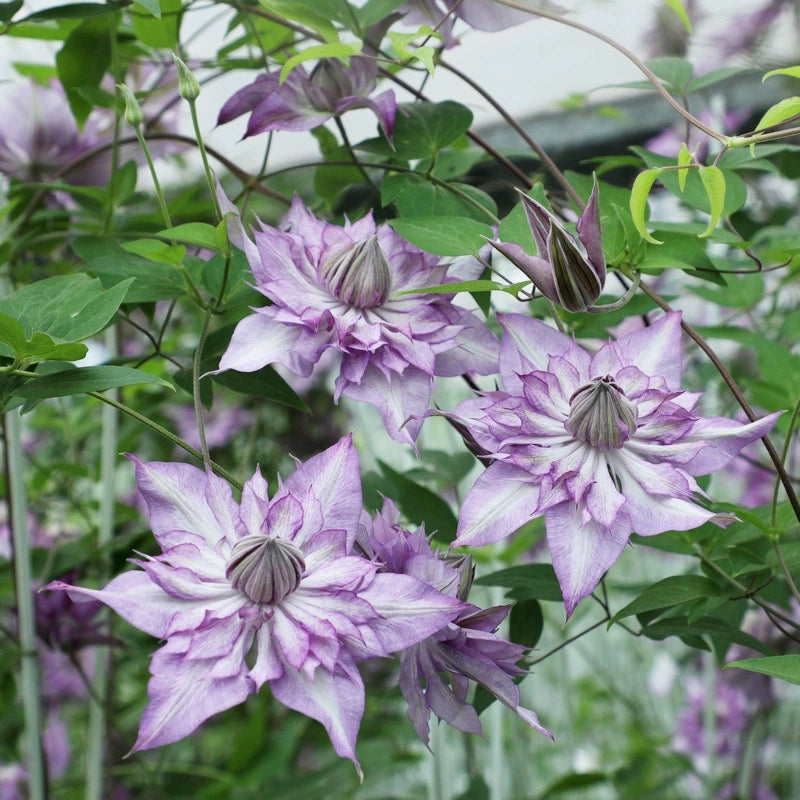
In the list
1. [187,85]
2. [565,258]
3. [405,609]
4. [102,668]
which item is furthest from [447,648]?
[102,668]

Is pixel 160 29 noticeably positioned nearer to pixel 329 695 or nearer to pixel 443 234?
pixel 443 234

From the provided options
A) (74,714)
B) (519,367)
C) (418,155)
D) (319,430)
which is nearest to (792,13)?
(319,430)

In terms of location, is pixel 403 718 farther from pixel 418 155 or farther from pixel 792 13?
pixel 792 13

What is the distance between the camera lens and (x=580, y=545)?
0.33m

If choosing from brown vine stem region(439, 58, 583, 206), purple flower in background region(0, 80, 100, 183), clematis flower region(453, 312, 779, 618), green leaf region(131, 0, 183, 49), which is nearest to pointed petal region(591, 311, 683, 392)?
clematis flower region(453, 312, 779, 618)

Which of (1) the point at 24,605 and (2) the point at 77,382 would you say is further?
(1) the point at 24,605

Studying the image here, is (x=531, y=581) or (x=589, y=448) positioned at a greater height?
(x=589, y=448)

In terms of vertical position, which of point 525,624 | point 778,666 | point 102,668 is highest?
point 778,666

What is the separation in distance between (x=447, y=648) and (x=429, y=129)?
27cm

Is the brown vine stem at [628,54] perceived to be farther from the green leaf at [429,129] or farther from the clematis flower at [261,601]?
the clematis flower at [261,601]

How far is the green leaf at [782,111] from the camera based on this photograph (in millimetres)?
342

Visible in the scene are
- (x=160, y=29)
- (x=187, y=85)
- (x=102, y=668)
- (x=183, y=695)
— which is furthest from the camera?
(x=102, y=668)

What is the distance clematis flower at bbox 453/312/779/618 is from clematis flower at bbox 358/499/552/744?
33 mm

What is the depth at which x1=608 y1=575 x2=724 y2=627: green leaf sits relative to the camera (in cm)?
40
